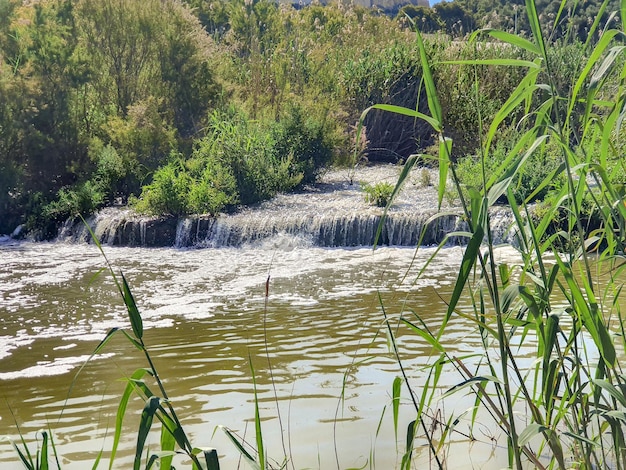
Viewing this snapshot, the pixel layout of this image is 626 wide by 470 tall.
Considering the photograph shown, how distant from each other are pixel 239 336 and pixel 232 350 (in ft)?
1.75

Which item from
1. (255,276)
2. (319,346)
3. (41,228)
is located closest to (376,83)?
(41,228)

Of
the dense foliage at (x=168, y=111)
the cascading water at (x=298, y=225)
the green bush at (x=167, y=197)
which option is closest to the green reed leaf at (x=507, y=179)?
the cascading water at (x=298, y=225)

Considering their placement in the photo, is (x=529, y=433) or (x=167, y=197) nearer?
(x=529, y=433)

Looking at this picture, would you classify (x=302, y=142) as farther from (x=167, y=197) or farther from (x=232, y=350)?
(x=232, y=350)

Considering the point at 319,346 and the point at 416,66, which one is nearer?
the point at 319,346

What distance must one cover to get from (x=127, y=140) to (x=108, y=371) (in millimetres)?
10555

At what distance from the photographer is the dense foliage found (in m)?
15.1

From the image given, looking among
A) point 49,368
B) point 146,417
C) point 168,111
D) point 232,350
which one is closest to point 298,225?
point 168,111

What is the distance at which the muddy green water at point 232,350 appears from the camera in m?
4.22

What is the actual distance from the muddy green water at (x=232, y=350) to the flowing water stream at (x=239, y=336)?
0.05 feet

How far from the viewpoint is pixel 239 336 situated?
6930 millimetres

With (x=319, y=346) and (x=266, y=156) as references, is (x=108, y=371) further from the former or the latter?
(x=266, y=156)

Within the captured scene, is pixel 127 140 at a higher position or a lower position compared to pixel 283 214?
higher

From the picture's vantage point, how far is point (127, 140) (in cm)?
1594
